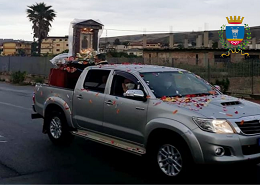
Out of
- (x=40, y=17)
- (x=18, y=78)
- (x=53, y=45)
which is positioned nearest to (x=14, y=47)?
(x=53, y=45)

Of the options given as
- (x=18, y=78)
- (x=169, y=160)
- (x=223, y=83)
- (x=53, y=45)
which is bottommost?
(x=169, y=160)

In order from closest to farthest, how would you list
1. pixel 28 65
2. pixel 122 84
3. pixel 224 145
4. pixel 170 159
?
1. pixel 224 145
2. pixel 170 159
3. pixel 122 84
4. pixel 28 65

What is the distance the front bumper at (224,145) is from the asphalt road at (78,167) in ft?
1.39

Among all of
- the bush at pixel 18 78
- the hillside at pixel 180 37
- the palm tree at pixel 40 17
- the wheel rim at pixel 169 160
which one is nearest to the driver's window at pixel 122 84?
the wheel rim at pixel 169 160

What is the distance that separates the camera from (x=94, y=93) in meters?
7.34

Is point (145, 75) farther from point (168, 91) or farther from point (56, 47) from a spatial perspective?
point (56, 47)

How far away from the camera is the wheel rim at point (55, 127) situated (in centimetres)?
829

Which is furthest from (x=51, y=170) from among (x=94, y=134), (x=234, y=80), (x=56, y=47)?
(x=56, y=47)

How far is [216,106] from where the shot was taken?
5926mm

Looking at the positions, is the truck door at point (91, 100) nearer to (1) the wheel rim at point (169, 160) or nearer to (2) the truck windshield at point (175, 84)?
(2) the truck windshield at point (175, 84)

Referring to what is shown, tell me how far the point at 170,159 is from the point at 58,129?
3263 millimetres

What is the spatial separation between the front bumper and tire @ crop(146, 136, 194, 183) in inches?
11.3

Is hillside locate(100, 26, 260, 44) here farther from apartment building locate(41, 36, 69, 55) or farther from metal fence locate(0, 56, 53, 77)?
metal fence locate(0, 56, 53, 77)

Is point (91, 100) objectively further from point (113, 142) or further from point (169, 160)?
point (169, 160)
